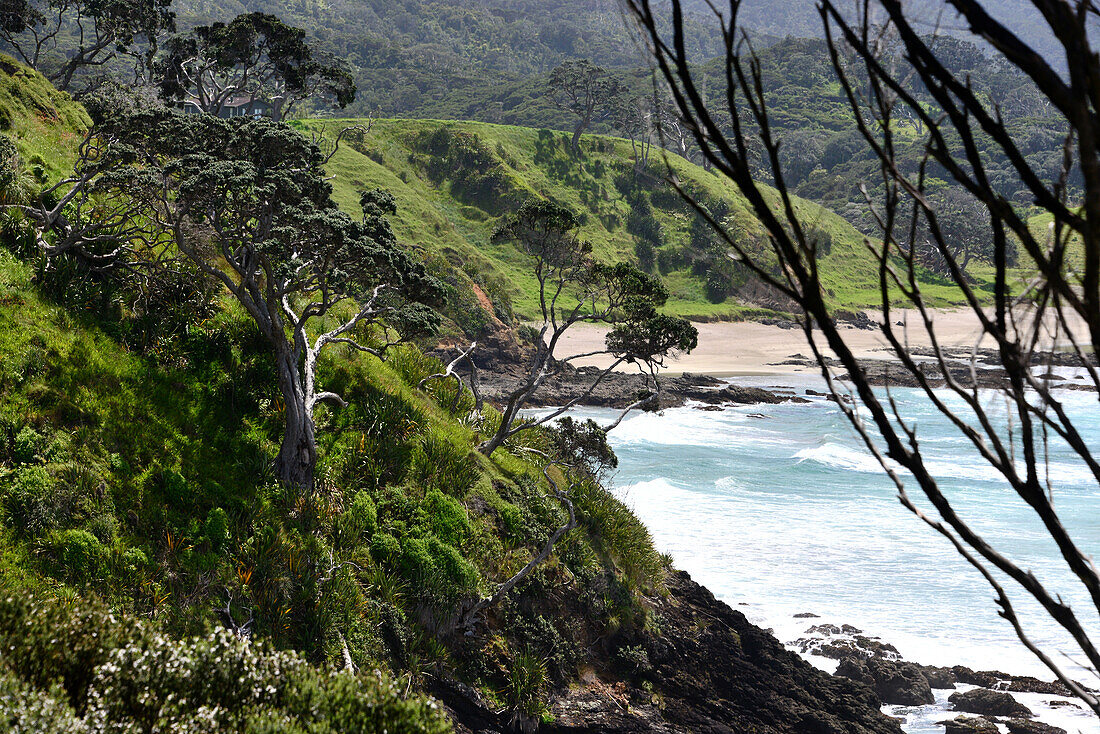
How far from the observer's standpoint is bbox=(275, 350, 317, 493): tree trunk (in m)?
11.5

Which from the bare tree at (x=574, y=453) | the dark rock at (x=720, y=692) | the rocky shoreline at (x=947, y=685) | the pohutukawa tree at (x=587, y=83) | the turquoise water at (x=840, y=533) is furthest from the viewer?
the pohutukawa tree at (x=587, y=83)

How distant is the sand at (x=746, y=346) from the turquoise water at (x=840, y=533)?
12976mm

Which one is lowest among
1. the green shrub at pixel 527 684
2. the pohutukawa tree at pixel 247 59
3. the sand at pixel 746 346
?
the green shrub at pixel 527 684

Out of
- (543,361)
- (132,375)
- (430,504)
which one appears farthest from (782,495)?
(132,375)

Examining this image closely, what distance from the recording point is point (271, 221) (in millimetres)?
11820

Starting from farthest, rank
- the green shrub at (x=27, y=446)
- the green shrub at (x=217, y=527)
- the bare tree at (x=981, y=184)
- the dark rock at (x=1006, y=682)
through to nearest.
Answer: the dark rock at (x=1006, y=682)
the green shrub at (x=217, y=527)
the green shrub at (x=27, y=446)
the bare tree at (x=981, y=184)

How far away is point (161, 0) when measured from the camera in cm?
2708

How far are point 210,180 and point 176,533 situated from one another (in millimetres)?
4696

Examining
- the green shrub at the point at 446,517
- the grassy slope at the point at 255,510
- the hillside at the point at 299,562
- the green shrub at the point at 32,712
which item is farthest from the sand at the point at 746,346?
the green shrub at the point at 32,712

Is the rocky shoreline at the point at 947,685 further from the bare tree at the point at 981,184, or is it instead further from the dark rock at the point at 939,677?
the bare tree at the point at 981,184

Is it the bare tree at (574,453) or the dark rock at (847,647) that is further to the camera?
the bare tree at (574,453)

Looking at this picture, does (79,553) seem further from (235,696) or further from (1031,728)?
(1031,728)

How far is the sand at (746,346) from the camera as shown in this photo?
1988 inches

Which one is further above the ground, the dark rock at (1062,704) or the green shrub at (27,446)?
the dark rock at (1062,704)
